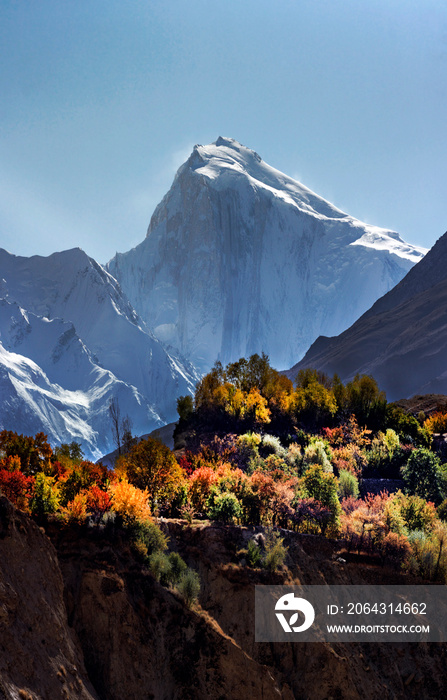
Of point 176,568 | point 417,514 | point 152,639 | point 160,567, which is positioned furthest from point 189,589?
point 417,514

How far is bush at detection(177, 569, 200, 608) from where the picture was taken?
42.4ft

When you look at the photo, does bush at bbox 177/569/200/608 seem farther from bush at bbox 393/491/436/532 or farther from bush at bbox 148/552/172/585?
bush at bbox 393/491/436/532

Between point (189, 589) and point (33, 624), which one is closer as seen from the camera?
point (33, 624)

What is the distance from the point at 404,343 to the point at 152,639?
101065 mm

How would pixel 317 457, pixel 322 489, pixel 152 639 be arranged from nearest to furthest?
pixel 152 639
pixel 322 489
pixel 317 457

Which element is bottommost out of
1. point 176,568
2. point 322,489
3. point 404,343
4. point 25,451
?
point 176,568

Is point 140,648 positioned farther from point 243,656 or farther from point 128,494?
point 128,494

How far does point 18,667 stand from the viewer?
27.7 ft

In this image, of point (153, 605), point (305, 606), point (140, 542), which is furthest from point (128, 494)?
point (305, 606)

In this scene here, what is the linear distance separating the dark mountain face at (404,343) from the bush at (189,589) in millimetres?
76960

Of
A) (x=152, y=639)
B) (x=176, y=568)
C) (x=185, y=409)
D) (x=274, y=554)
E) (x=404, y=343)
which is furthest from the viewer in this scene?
(x=404, y=343)

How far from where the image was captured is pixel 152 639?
39.0 feet

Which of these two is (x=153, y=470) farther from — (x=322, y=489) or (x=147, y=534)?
(x=322, y=489)

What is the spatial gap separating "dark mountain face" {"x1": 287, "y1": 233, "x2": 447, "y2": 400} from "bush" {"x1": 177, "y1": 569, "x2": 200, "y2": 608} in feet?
252
